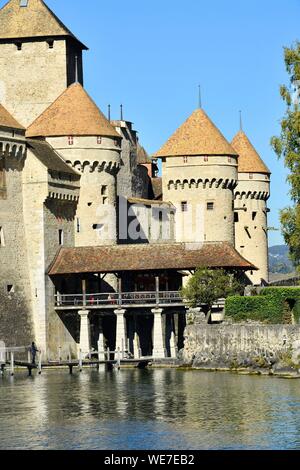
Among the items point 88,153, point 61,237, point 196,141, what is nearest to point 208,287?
point 61,237

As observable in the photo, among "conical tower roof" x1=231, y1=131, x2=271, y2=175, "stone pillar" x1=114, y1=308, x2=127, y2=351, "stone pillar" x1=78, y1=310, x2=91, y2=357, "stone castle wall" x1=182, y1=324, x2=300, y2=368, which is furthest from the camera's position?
"conical tower roof" x1=231, y1=131, x2=271, y2=175

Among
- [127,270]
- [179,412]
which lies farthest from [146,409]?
[127,270]

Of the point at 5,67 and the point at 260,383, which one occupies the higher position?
the point at 5,67

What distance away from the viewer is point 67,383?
206 feet

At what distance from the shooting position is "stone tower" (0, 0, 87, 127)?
82375 millimetres

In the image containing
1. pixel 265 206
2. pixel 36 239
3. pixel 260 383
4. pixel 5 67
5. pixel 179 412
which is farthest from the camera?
pixel 265 206

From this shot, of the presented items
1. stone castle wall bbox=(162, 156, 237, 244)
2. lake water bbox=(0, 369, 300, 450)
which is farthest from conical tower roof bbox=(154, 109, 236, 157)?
lake water bbox=(0, 369, 300, 450)

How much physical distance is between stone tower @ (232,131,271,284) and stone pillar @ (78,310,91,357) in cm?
1911

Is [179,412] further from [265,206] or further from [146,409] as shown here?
[265,206]

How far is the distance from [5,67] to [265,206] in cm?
1800

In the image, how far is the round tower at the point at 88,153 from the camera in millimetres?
77000

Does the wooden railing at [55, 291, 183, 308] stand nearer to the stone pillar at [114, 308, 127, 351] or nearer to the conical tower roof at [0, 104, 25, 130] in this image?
the stone pillar at [114, 308, 127, 351]

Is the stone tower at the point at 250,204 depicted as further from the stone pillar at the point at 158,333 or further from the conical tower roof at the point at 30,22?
the stone pillar at the point at 158,333
